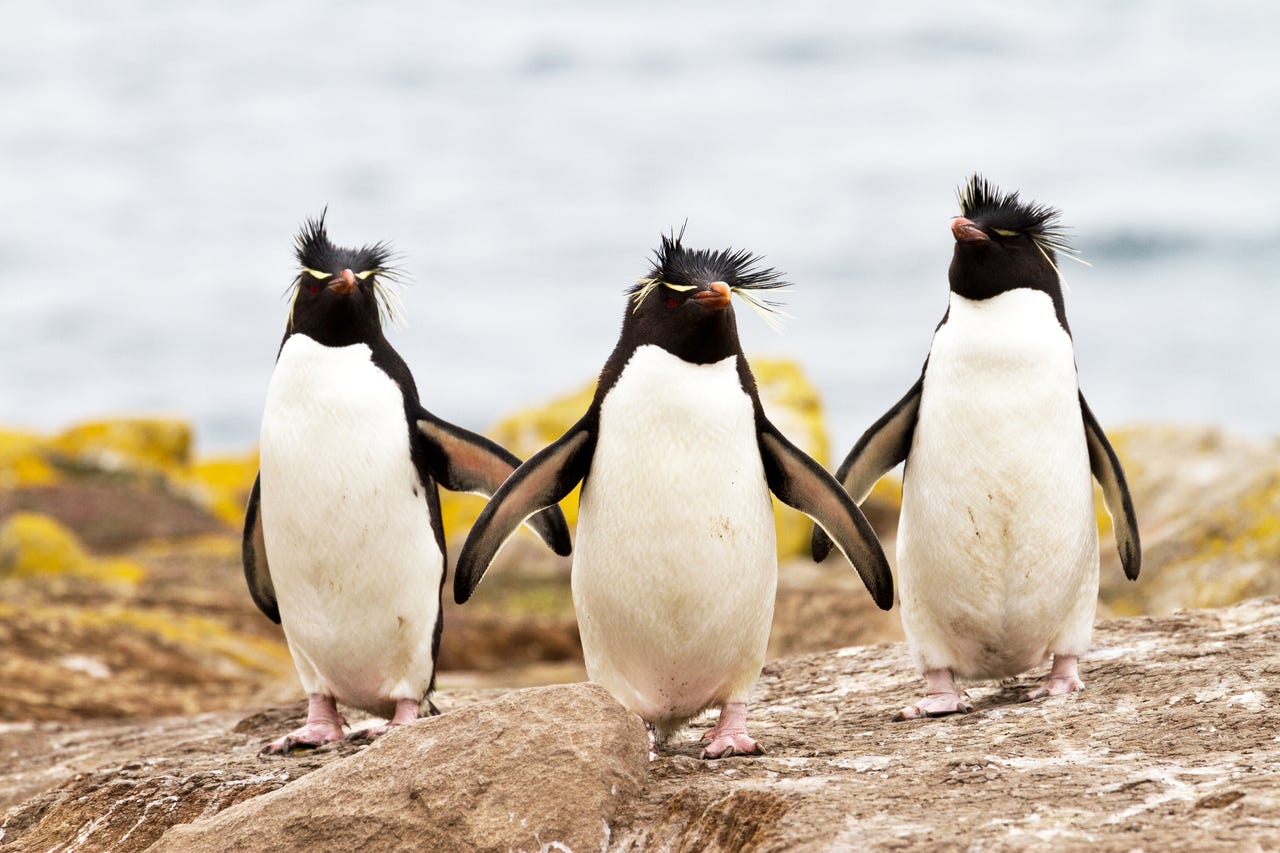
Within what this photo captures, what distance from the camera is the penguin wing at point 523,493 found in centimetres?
567

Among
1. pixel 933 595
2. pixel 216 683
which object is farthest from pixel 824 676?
pixel 216 683

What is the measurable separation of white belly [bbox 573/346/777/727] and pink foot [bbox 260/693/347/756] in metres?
1.56

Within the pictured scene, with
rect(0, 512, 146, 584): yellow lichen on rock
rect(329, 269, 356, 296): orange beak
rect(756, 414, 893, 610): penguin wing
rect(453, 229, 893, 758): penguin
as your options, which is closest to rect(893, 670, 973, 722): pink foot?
rect(756, 414, 893, 610): penguin wing

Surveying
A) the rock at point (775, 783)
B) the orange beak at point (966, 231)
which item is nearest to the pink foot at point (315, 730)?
the rock at point (775, 783)

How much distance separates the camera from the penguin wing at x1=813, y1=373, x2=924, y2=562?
250 inches

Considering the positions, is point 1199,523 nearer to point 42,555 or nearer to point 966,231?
point 966,231

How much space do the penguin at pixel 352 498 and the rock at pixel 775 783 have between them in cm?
42

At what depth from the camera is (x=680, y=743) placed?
579cm

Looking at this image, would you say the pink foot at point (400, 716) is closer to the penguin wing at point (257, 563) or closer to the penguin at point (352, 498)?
the penguin at point (352, 498)

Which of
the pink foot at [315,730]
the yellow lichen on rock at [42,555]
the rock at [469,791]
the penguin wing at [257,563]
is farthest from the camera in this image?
the yellow lichen on rock at [42,555]

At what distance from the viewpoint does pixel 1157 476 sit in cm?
1334

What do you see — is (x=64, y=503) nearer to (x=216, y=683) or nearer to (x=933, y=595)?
(x=216, y=683)

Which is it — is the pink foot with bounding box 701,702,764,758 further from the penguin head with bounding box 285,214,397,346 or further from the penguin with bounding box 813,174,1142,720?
the penguin head with bounding box 285,214,397,346

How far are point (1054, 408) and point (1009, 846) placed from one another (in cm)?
277
